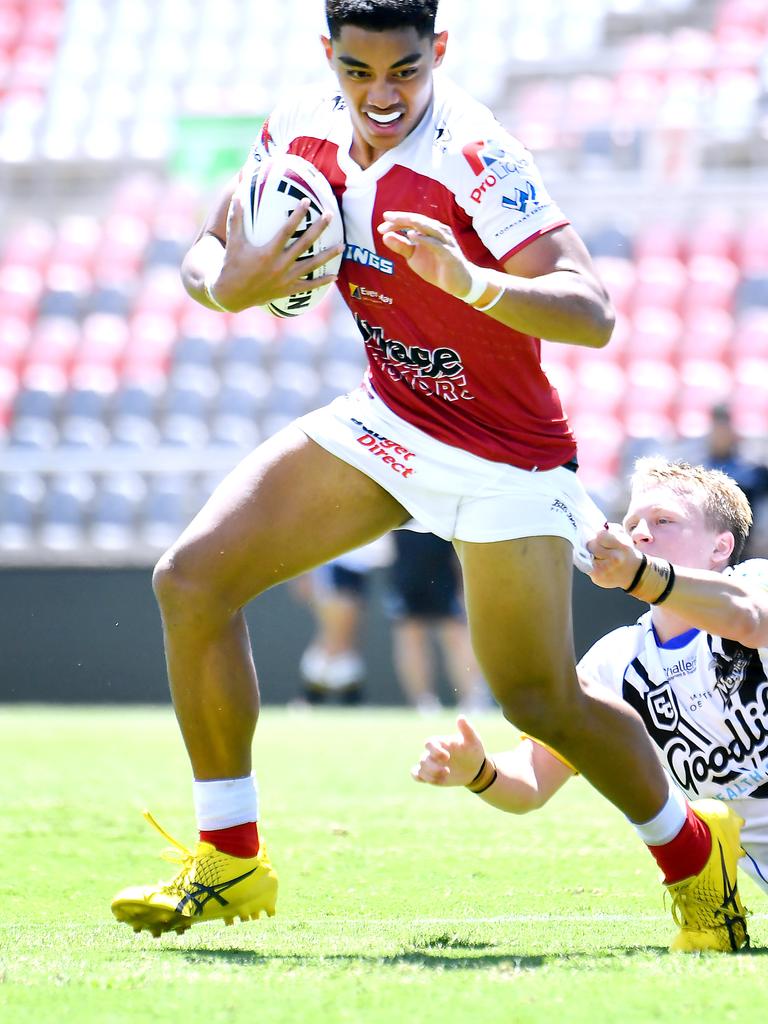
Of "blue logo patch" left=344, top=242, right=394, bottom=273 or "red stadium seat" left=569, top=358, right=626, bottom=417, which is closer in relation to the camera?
"blue logo patch" left=344, top=242, right=394, bottom=273

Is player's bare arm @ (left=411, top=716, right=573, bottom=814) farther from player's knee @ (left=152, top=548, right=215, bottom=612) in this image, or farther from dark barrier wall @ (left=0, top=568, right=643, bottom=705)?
dark barrier wall @ (left=0, top=568, right=643, bottom=705)

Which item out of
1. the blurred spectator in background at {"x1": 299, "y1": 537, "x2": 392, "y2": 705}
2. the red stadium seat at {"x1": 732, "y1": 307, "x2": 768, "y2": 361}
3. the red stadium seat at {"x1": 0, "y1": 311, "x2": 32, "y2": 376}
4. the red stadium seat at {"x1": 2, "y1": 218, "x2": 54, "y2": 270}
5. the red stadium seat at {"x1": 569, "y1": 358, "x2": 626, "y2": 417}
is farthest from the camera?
the red stadium seat at {"x1": 2, "y1": 218, "x2": 54, "y2": 270}

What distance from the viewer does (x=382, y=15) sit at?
3.67m

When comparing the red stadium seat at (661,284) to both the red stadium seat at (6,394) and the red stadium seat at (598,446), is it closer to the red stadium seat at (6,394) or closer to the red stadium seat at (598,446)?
the red stadium seat at (598,446)

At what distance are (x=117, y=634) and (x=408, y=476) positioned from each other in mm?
9350

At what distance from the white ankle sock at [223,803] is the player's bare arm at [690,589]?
1.15 m

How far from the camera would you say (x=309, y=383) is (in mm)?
15484

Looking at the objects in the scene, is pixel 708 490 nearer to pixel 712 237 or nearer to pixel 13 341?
pixel 712 237

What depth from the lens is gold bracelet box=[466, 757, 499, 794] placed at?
3902 mm

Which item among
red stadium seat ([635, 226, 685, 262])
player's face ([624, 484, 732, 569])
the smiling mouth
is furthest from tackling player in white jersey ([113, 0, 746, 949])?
red stadium seat ([635, 226, 685, 262])

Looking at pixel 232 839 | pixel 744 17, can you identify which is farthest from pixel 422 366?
pixel 744 17

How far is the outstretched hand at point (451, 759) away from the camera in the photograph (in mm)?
3725

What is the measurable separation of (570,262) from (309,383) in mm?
11929

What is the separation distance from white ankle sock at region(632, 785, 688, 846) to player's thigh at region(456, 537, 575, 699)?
42 centimetres
